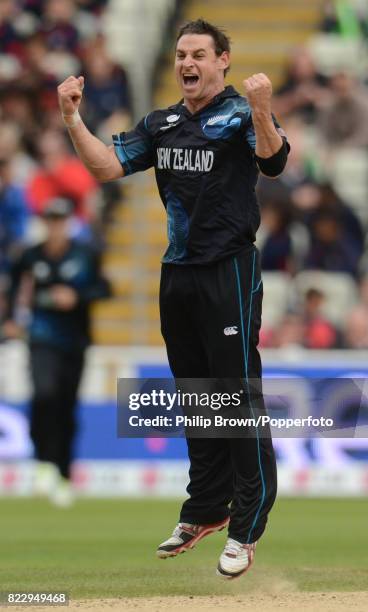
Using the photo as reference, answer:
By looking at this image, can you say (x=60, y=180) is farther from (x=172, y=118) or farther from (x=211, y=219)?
(x=211, y=219)

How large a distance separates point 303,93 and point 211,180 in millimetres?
10315

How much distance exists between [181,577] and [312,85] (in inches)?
395

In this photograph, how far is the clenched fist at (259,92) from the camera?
7.44 metres

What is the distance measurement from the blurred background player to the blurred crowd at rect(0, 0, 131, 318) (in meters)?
A: 2.47

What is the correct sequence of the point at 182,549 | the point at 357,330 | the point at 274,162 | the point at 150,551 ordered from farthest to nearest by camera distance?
the point at 357,330 < the point at 150,551 < the point at 182,549 < the point at 274,162

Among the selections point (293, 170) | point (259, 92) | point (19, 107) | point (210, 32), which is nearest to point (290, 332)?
point (293, 170)

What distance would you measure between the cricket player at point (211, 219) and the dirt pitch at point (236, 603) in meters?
0.22

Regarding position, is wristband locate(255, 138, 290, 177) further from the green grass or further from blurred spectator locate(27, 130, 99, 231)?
blurred spectator locate(27, 130, 99, 231)

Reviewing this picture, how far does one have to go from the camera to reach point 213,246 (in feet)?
26.0

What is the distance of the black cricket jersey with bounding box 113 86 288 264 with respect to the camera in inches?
310

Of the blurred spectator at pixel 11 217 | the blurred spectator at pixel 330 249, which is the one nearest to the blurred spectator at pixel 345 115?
the blurred spectator at pixel 330 249

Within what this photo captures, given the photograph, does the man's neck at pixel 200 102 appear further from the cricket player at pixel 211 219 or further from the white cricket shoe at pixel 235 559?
the white cricket shoe at pixel 235 559

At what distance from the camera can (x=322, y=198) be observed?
667 inches

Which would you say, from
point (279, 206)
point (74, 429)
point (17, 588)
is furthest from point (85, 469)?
point (17, 588)
